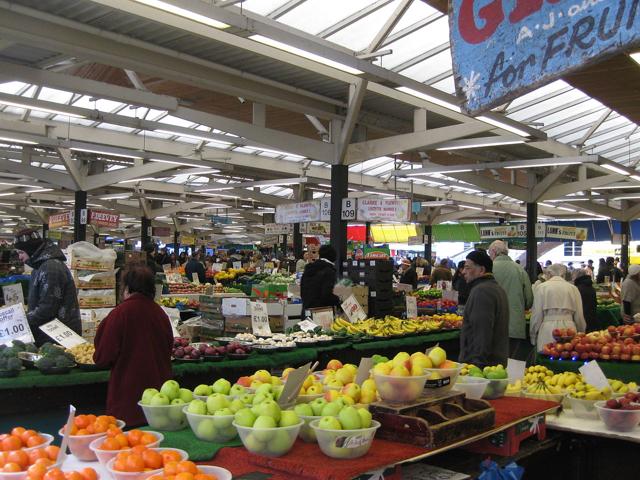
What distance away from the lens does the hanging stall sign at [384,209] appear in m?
12.7

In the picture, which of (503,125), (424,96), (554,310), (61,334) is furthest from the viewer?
(503,125)

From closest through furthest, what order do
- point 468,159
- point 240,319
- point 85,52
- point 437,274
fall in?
point 85,52, point 240,319, point 437,274, point 468,159

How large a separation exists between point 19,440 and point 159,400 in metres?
0.59

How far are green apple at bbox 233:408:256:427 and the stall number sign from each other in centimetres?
325

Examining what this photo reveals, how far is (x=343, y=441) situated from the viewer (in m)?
2.54

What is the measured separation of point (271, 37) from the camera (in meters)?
5.59

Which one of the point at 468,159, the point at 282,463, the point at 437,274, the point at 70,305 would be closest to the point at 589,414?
the point at 282,463

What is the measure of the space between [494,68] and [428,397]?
1530 mm

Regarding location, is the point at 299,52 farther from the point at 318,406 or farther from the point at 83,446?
the point at 83,446

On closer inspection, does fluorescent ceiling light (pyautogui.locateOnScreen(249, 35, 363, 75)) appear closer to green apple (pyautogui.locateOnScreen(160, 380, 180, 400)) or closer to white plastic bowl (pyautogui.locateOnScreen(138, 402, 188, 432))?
green apple (pyautogui.locateOnScreen(160, 380, 180, 400))

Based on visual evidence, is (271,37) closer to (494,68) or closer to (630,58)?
(630,58)

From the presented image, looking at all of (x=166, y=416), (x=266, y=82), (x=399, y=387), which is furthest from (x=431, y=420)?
(x=266, y=82)

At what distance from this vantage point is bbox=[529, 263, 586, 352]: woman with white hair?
742cm

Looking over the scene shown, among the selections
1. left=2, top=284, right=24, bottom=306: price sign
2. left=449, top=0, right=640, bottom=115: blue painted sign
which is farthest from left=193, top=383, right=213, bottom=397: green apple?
left=2, top=284, right=24, bottom=306: price sign
